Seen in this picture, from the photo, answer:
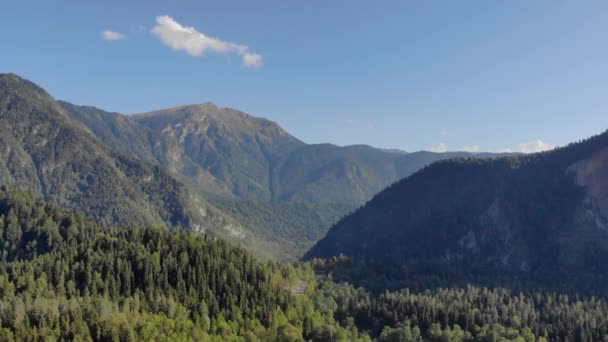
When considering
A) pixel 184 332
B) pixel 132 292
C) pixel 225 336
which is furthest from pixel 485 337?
pixel 132 292

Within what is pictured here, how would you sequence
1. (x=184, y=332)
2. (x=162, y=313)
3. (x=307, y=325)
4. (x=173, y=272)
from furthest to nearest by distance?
(x=173, y=272) → (x=307, y=325) → (x=162, y=313) → (x=184, y=332)

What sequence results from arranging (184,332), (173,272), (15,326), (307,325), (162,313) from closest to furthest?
(15,326)
(184,332)
(162,313)
(307,325)
(173,272)

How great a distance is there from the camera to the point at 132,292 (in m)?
185

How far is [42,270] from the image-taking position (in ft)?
628

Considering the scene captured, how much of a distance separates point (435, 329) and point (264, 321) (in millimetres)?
59714

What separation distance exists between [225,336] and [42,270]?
76052mm

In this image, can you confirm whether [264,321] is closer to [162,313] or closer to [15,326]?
[162,313]

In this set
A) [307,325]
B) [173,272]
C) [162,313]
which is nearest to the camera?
[162,313]

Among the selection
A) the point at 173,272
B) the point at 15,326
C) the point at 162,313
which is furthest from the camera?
the point at 173,272

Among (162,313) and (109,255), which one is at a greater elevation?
(109,255)

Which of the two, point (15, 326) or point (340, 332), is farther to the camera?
point (340, 332)

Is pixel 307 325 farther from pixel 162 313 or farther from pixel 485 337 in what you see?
pixel 485 337

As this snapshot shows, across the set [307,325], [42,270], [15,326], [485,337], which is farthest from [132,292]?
[485,337]

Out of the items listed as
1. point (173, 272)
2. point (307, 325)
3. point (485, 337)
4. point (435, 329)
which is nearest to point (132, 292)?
point (173, 272)
